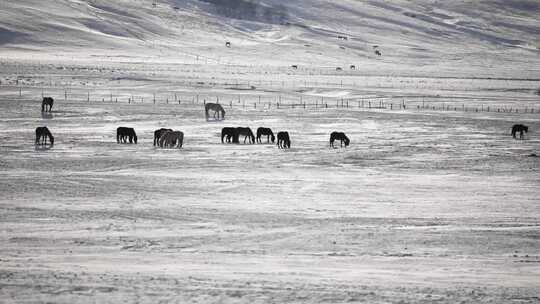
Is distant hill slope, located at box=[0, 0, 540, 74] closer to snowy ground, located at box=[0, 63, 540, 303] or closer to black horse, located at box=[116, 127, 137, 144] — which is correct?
black horse, located at box=[116, 127, 137, 144]

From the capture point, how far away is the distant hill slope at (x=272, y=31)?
113 m

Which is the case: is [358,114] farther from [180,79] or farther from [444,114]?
[180,79]

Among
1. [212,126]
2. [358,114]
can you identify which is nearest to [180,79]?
[358,114]

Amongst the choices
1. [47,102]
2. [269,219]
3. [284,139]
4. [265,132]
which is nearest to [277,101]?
[47,102]

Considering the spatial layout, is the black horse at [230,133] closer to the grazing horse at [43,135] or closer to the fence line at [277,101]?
the grazing horse at [43,135]

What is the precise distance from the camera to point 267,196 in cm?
2423

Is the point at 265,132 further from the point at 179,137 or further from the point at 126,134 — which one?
the point at 126,134

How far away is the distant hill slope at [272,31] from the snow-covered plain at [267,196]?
40606 mm

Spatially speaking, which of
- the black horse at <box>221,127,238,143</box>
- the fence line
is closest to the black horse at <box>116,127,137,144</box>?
the black horse at <box>221,127,238,143</box>

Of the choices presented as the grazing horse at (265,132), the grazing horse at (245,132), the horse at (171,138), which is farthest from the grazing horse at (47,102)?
the grazing horse at (265,132)

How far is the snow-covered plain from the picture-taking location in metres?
15.3

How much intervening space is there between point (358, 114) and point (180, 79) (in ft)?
93.2

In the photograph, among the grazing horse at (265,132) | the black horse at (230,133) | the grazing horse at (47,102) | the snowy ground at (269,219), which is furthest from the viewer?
the grazing horse at (47,102)

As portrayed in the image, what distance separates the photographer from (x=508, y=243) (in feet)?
61.2
